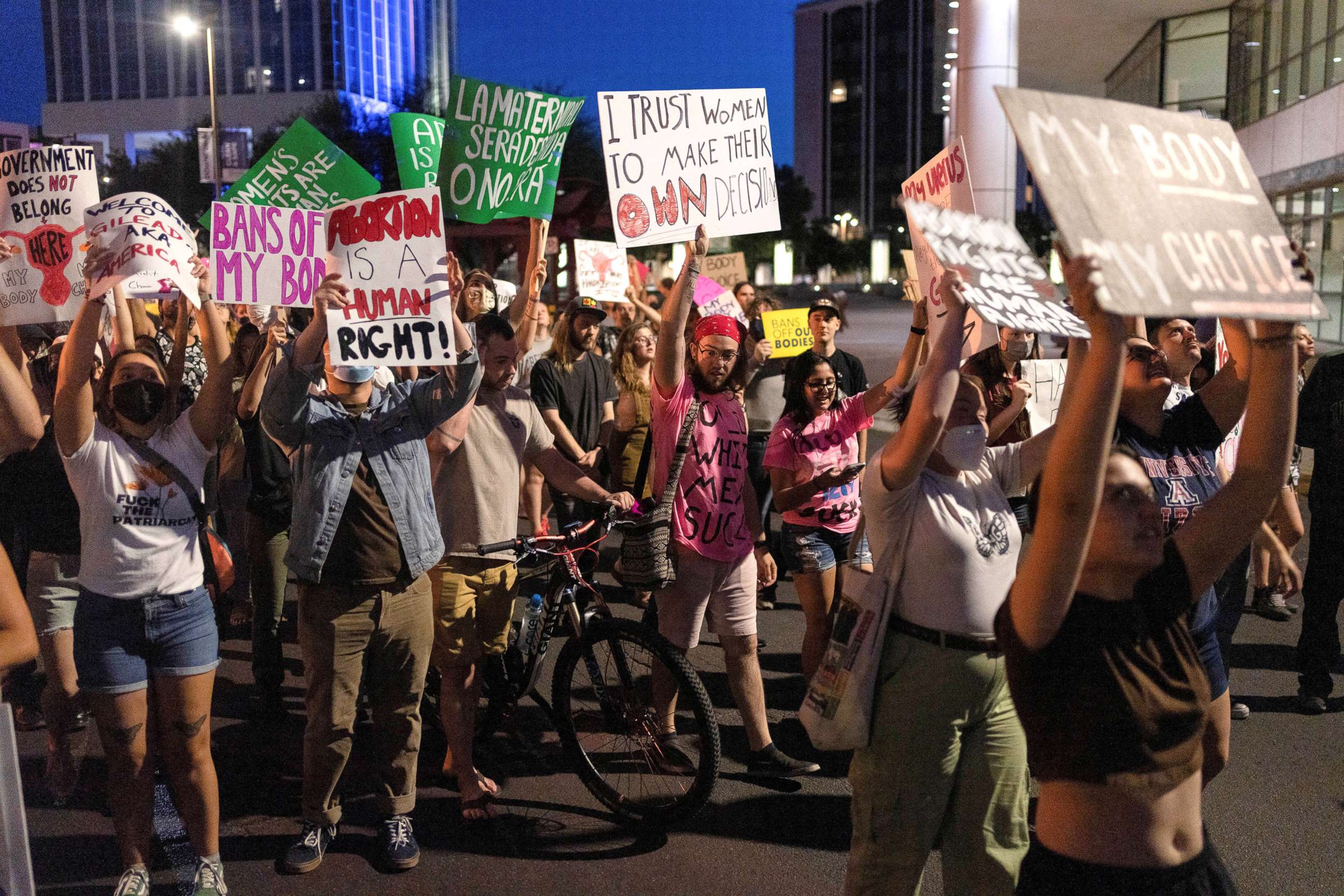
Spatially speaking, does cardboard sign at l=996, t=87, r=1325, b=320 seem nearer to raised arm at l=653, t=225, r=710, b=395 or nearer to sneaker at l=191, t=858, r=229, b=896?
raised arm at l=653, t=225, r=710, b=395

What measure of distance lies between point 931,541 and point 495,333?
7.83 feet

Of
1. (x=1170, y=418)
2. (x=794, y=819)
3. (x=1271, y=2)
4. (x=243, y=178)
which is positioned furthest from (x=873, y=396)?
(x=1271, y=2)

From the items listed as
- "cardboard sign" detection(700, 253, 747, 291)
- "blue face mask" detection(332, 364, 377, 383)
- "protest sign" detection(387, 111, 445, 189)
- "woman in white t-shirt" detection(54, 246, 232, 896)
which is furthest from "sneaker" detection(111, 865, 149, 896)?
"cardboard sign" detection(700, 253, 747, 291)

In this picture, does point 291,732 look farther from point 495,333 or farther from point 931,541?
point 931,541

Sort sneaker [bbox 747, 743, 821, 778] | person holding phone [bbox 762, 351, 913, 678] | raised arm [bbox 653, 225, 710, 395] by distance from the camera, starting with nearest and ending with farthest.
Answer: raised arm [bbox 653, 225, 710, 395] < sneaker [bbox 747, 743, 821, 778] < person holding phone [bbox 762, 351, 913, 678]

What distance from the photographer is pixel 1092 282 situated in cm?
195

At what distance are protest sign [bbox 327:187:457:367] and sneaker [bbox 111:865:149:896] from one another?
6.35 ft

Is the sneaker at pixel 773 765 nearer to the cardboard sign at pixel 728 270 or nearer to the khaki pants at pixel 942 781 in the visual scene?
the khaki pants at pixel 942 781

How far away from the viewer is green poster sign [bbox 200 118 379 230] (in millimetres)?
5730

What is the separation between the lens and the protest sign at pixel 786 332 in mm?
10078

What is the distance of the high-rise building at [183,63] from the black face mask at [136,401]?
4688 inches

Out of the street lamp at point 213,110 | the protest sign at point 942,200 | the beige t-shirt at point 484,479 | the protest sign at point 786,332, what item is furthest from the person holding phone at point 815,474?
the street lamp at point 213,110

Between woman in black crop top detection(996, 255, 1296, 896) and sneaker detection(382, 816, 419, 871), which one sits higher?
woman in black crop top detection(996, 255, 1296, 896)

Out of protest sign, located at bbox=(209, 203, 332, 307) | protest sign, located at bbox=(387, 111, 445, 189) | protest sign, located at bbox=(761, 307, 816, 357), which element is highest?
protest sign, located at bbox=(387, 111, 445, 189)
